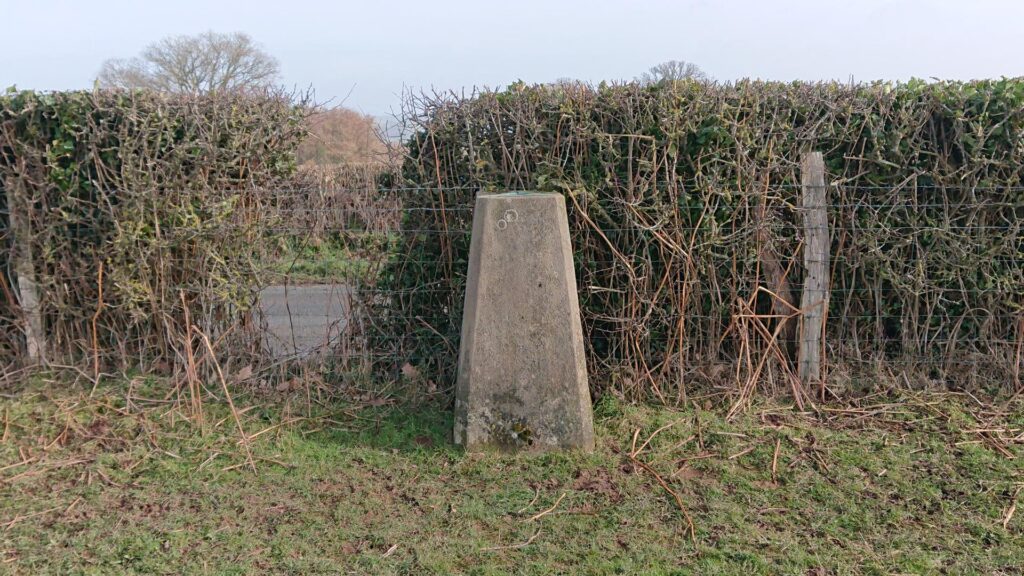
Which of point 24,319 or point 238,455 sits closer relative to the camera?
point 238,455

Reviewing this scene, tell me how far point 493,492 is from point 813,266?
9.18 feet

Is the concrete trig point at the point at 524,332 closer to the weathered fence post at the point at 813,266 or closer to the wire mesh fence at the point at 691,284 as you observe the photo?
the wire mesh fence at the point at 691,284

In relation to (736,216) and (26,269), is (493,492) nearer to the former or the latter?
(736,216)

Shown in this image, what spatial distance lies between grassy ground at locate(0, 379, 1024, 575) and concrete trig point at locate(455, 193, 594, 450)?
207 millimetres

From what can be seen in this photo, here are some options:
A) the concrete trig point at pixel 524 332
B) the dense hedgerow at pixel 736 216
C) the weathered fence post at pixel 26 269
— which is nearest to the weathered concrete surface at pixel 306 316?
the dense hedgerow at pixel 736 216

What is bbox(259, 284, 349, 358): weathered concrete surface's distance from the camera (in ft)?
18.6

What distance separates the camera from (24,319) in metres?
5.84

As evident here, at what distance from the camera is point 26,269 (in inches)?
226

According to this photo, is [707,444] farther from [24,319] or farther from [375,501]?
[24,319]

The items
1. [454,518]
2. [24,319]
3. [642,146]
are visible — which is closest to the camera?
[454,518]

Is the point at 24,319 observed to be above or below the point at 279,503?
above

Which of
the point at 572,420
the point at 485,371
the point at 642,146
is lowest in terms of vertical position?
the point at 572,420

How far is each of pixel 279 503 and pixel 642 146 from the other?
316cm

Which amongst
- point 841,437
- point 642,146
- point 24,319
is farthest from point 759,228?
point 24,319
